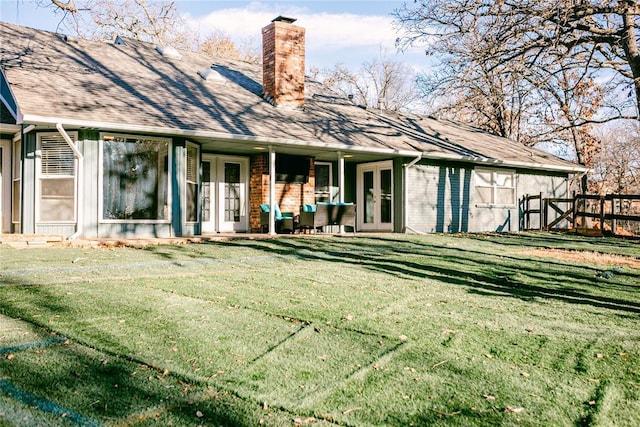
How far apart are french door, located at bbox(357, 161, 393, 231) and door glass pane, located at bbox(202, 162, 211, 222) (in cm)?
503

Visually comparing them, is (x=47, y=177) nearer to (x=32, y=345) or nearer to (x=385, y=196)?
(x=32, y=345)

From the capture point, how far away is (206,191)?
14.3 meters

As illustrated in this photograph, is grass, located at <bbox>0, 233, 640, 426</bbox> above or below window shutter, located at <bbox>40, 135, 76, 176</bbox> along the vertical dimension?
below

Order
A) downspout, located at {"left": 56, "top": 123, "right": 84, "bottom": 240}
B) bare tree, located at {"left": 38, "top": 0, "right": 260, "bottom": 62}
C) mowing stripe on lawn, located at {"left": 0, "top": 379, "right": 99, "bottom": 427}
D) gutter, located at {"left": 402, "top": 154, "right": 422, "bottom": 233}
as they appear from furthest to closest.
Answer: bare tree, located at {"left": 38, "top": 0, "right": 260, "bottom": 62} < gutter, located at {"left": 402, "top": 154, "right": 422, "bottom": 233} < downspout, located at {"left": 56, "top": 123, "right": 84, "bottom": 240} < mowing stripe on lawn, located at {"left": 0, "top": 379, "right": 99, "bottom": 427}

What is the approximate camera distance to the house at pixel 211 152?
431 inches

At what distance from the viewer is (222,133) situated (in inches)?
460

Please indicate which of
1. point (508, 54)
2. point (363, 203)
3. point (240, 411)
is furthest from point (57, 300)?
point (363, 203)

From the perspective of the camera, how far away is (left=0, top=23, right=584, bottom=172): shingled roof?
10844mm

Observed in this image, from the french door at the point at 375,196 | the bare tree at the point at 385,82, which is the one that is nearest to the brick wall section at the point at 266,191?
the french door at the point at 375,196

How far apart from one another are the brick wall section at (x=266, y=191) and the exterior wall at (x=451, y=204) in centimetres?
306

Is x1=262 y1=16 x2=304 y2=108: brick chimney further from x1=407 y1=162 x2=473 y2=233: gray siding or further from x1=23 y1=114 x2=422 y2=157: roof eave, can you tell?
x1=407 y1=162 x2=473 y2=233: gray siding

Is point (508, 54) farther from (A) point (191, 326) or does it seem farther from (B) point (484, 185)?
(A) point (191, 326)

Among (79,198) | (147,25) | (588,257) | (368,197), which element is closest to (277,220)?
(368,197)

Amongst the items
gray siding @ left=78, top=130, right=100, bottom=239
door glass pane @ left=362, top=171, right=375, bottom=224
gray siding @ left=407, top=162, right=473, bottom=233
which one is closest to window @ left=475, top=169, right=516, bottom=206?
gray siding @ left=407, top=162, right=473, bottom=233
